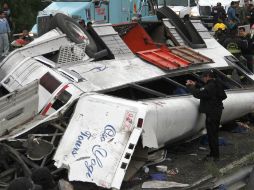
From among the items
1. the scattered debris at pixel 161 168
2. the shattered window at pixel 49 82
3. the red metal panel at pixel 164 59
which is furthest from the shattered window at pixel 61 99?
the red metal panel at pixel 164 59

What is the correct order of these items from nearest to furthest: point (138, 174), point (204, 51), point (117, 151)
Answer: point (117, 151) → point (138, 174) → point (204, 51)

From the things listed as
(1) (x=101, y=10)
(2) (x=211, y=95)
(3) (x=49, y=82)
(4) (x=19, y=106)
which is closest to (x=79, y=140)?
(4) (x=19, y=106)

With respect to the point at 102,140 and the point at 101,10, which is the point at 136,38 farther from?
the point at 101,10

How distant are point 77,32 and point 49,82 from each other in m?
1.40

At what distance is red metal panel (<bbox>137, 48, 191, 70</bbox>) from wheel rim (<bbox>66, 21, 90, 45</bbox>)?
854mm

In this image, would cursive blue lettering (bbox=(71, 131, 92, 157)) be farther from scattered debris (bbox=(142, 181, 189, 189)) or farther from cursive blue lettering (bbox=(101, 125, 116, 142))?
scattered debris (bbox=(142, 181, 189, 189))

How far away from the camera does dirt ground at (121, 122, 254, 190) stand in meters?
6.11

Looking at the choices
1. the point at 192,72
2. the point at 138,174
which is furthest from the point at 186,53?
the point at 138,174

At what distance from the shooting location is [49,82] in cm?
660

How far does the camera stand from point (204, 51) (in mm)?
9109

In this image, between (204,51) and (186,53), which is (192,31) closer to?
(204,51)

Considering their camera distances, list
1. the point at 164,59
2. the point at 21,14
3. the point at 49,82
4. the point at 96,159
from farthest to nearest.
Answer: the point at 21,14, the point at 164,59, the point at 49,82, the point at 96,159

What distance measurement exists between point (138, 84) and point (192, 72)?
1242 mm

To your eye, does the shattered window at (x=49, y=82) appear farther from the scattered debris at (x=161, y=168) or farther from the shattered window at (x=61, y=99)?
the scattered debris at (x=161, y=168)
